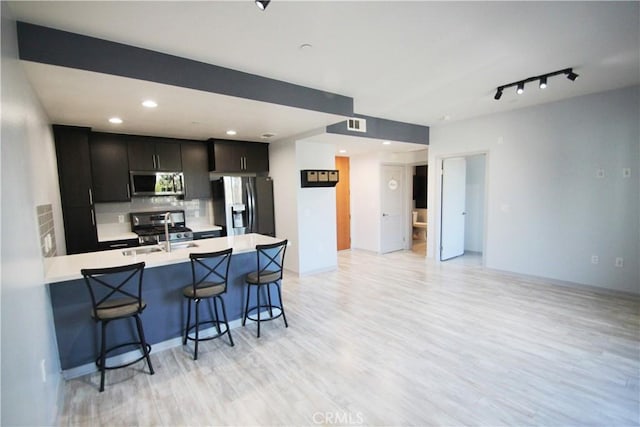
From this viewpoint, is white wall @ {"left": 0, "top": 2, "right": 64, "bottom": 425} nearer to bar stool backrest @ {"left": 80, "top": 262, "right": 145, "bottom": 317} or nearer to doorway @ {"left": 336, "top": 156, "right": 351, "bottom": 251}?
bar stool backrest @ {"left": 80, "top": 262, "right": 145, "bottom": 317}

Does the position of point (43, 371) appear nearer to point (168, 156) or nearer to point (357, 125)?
point (168, 156)

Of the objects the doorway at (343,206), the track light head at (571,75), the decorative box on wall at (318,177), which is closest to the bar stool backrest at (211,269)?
the decorative box on wall at (318,177)

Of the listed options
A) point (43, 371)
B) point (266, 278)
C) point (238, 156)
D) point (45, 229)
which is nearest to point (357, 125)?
point (238, 156)

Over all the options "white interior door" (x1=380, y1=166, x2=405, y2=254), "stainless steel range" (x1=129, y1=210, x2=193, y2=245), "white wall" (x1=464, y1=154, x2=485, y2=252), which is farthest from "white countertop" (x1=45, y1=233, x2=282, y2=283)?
"white wall" (x1=464, y1=154, x2=485, y2=252)

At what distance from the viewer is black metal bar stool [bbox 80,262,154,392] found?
2215 mm

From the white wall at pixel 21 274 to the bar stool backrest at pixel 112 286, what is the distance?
10.9 inches

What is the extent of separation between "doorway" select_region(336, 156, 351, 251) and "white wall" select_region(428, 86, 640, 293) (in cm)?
274

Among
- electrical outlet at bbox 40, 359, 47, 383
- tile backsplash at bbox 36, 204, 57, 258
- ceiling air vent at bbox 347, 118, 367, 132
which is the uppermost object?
ceiling air vent at bbox 347, 118, 367, 132

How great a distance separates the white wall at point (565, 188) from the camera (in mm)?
3820

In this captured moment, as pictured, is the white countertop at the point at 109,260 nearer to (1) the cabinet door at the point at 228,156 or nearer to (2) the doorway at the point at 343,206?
(1) the cabinet door at the point at 228,156

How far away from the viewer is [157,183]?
4.68 meters

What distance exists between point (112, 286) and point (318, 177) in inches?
130

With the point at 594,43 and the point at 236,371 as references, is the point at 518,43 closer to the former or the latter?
the point at 594,43

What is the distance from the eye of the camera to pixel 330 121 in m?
3.87
